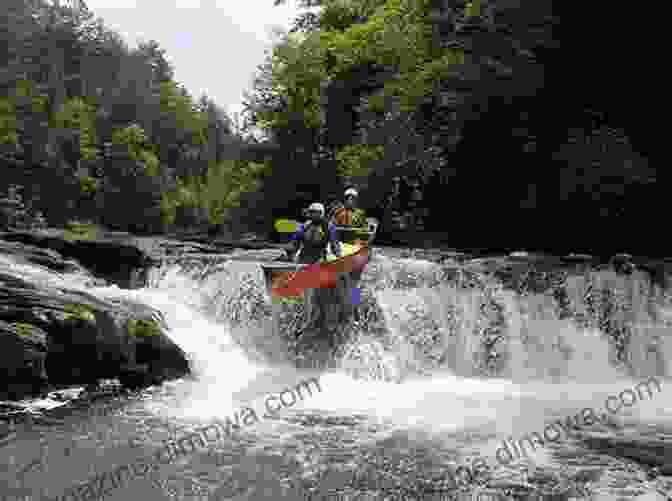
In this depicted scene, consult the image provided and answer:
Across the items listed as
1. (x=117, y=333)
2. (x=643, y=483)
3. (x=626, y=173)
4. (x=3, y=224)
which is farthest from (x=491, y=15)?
(x=3, y=224)

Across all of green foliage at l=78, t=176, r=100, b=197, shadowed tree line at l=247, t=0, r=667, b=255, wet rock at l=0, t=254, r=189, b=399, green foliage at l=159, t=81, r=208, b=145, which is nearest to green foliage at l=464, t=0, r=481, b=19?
shadowed tree line at l=247, t=0, r=667, b=255

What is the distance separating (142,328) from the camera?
9.26 meters

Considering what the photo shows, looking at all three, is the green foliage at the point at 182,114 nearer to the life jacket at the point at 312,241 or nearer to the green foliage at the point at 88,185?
the green foliage at the point at 88,185

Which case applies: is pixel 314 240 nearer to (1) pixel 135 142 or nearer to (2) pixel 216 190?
(1) pixel 135 142

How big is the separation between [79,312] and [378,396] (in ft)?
13.4

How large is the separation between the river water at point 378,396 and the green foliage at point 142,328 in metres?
0.79

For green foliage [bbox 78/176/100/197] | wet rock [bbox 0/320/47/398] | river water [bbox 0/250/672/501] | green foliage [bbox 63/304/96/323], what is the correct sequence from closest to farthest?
river water [bbox 0/250/672/501] < wet rock [bbox 0/320/47/398] < green foliage [bbox 63/304/96/323] < green foliage [bbox 78/176/100/197]

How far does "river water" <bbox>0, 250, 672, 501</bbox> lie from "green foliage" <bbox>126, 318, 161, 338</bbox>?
31.1 inches

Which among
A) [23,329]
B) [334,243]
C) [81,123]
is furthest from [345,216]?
[81,123]

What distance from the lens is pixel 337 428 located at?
7.18 m

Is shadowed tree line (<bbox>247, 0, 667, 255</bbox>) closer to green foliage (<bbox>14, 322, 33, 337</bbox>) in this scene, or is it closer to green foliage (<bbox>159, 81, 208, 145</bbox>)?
green foliage (<bbox>14, 322, 33, 337</bbox>)

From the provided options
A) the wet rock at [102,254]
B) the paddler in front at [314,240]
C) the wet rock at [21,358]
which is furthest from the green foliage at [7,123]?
the wet rock at [21,358]

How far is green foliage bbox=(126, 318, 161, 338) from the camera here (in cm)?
912

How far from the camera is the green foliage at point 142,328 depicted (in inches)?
359
